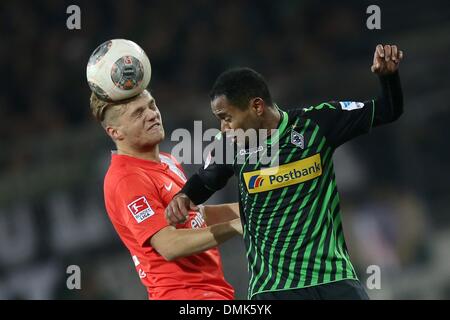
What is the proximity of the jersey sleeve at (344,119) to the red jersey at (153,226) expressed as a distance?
939 millimetres

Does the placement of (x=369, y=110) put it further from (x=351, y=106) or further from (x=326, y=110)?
(x=326, y=110)

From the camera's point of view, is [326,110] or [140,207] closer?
[326,110]

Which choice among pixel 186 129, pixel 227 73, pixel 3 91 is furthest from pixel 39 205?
pixel 227 73

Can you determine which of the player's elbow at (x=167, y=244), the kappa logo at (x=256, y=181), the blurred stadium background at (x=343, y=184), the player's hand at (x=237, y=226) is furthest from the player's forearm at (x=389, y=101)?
the blurred stadium background at (x=343, y=184)

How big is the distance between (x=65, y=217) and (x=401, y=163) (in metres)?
2.92

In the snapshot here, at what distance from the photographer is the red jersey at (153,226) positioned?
4.44 meters

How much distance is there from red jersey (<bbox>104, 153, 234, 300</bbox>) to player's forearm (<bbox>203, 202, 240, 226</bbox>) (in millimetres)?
146

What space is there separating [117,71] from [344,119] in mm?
1188

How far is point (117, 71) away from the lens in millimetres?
4469

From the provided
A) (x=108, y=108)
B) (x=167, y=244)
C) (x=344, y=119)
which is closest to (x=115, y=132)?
(x=108, y=108)

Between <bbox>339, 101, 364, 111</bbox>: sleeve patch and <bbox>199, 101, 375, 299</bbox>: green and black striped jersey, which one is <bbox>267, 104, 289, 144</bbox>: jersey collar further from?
<bbox>339, 101, 364, 111</bbox>: sleeve patch

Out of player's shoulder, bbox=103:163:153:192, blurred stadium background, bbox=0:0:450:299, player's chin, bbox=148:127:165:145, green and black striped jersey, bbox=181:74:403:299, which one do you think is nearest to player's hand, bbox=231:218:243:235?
green and black striped jersey, bbox=181:74:403:299

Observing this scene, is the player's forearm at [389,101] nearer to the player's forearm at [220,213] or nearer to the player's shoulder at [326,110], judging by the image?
the player's shoulder at [326,110]
